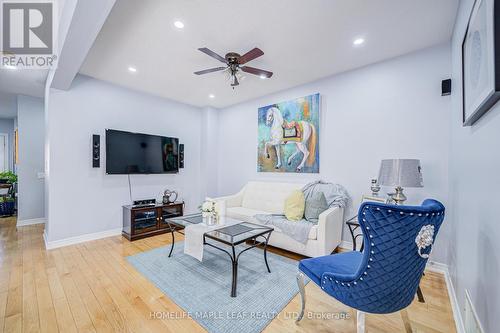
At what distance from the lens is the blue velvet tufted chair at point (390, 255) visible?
1118mm

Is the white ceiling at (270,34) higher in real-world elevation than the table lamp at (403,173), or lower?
higher

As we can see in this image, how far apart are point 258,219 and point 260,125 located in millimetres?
1878

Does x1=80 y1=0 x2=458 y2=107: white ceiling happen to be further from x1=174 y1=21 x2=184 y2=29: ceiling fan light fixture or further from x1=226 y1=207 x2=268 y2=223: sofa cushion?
x1=226 y1=207 x2=268 y2=223: sofa cushion

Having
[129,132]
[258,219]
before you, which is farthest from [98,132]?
[258,219]

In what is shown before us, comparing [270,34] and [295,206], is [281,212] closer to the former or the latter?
[295,206]

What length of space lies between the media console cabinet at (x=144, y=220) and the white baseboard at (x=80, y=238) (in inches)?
6.6

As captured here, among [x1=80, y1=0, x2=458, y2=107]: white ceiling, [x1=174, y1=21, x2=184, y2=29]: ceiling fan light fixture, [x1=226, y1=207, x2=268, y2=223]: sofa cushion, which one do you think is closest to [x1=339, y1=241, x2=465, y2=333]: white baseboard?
[x1=226, y1=207, x2=268, y2=223]: sofa cushion

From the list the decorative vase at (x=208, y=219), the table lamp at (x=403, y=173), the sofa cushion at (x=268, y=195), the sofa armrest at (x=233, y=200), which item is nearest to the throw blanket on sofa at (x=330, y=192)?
the sofa cushion at (x=268, y=195)

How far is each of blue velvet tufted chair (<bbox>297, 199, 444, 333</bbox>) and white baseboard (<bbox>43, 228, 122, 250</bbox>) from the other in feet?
12.2

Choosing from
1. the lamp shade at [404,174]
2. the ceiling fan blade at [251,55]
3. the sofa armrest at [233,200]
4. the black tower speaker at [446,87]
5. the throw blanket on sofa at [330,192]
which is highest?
the ceiling fan blade at [251,55]

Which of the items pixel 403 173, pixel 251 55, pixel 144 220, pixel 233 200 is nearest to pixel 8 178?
pixel 144 220

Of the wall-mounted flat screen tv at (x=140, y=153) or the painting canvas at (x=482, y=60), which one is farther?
the wall-mounted flat screen tv at (x=140, y=153)

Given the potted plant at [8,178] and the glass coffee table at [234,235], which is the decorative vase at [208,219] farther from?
the potted plant at [8,178]

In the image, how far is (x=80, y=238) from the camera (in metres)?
3.37
